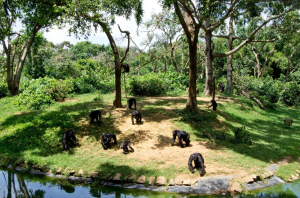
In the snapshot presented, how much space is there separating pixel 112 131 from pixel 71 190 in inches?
146

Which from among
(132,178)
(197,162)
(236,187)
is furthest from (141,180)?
(236,187)

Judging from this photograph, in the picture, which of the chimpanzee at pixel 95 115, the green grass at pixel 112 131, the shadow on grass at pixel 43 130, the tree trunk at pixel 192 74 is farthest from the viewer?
the tree trunk at pixel 192 74

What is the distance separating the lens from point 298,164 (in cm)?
870

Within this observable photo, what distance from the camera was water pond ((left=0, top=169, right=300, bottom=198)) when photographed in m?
7.01

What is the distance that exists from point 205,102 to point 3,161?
36.2ft

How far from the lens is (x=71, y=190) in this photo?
7.34m

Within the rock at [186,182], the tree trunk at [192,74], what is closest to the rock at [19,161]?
the rock at [186,182]

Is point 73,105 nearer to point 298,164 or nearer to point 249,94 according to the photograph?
point 298,164

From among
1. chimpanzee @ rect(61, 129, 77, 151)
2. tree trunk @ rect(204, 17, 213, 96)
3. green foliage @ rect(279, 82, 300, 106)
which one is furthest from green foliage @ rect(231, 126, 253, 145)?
green foliage @ rect(279, 82, 300, 106)

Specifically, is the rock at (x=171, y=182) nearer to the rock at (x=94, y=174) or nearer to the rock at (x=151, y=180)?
the rock at (x=151, y=180)

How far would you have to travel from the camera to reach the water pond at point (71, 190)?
701 centimetres

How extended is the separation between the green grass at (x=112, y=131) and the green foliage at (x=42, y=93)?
21.2 inches

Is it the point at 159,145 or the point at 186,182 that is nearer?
the point at 186,182

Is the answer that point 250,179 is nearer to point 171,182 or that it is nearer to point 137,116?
point 171,182
